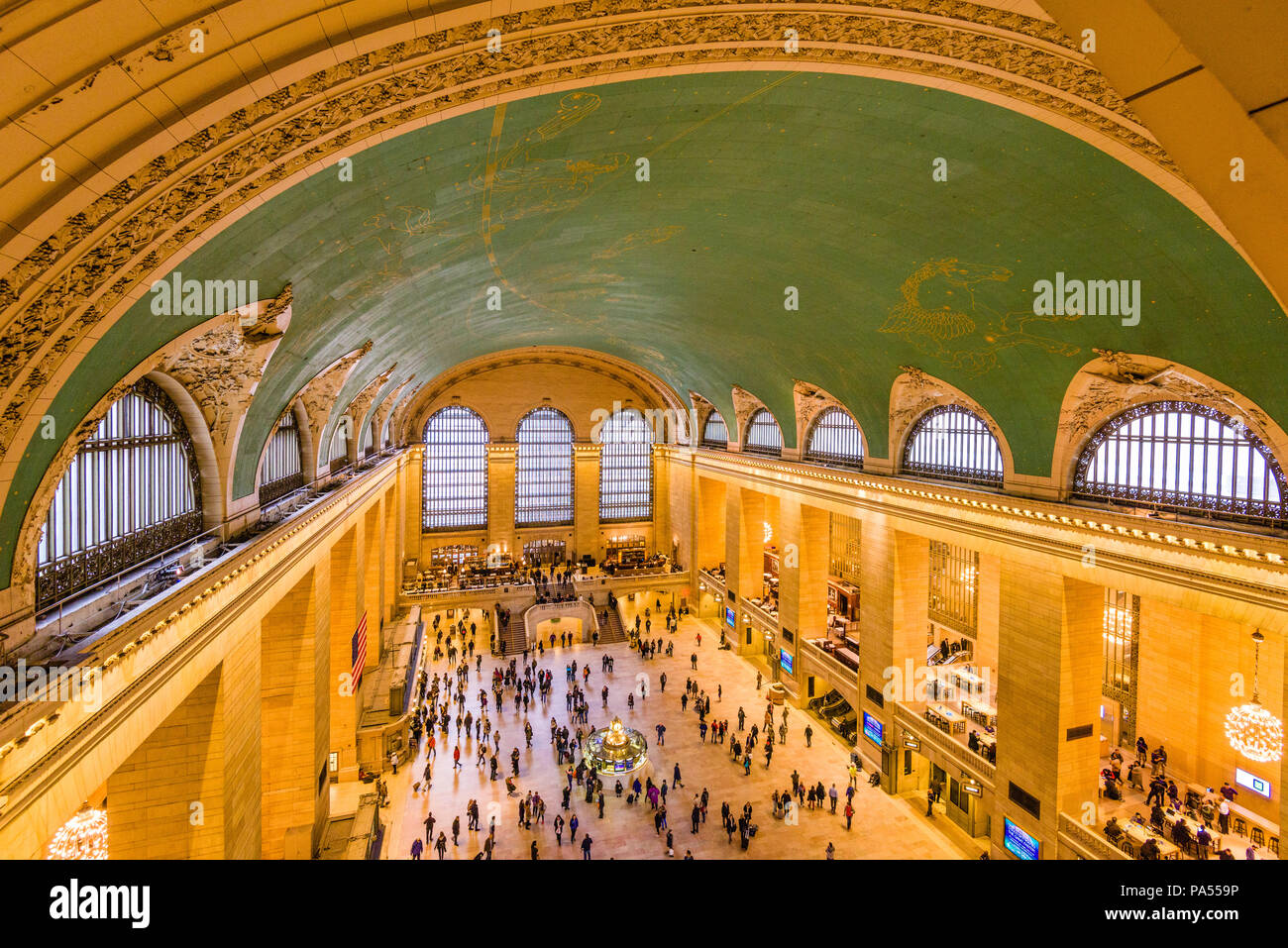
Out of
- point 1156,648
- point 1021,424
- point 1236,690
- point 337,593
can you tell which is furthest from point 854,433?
point 337,593

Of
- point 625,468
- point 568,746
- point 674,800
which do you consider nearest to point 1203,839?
point 674,800

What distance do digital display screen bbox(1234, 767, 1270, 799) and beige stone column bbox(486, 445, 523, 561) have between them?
1092 inches

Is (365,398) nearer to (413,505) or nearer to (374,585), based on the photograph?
(374,585)

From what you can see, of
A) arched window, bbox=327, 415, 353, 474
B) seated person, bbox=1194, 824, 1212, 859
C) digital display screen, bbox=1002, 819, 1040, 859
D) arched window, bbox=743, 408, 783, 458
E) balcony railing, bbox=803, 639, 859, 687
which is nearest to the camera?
seated person, bbox=1194, 824, 1212, 859

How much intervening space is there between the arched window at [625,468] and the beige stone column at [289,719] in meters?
24.2

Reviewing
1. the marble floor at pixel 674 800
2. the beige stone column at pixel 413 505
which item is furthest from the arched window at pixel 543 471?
the marble floor at pixel 674 800

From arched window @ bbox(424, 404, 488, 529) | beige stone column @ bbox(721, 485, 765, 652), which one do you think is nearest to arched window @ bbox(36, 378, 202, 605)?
beige stone column @ bbox(721, 485, 765, 652)

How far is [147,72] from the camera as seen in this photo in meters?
3.42

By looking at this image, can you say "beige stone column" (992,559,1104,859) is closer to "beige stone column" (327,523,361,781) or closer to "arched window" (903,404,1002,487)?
"arched window" (903,404,1002,487)

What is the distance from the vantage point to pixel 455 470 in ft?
108

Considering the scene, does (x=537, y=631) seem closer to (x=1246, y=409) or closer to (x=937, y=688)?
(x=937, y=688)

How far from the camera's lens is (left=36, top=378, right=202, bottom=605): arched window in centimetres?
552

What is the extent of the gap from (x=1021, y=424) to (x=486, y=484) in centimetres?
2584

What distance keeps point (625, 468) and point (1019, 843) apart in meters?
25.6
